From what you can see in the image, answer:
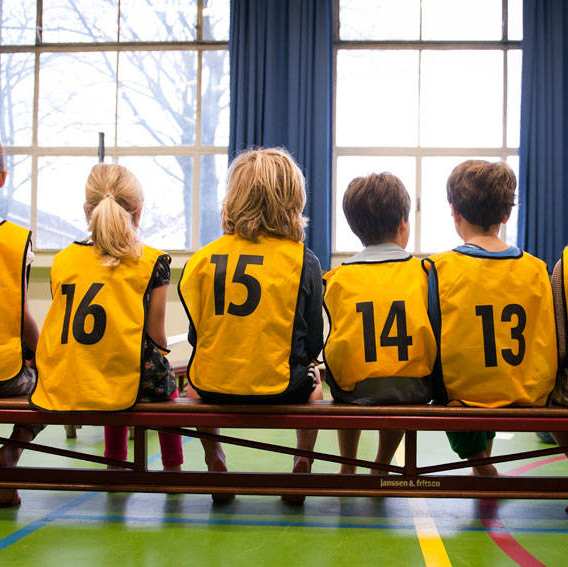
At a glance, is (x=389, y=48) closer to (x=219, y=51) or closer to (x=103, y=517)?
(x=219, y=51)

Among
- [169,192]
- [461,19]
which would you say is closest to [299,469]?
[169,192]

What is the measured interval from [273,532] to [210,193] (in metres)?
6.19

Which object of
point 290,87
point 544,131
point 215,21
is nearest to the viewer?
point 544,131

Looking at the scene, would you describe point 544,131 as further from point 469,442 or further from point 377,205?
point 469,442

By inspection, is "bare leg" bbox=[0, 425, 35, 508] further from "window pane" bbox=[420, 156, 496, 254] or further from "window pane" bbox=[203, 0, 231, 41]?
"window pane" bbox=[203, 0, 231, 41]

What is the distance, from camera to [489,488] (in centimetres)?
220

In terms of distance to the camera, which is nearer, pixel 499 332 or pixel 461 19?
pixel 499 332

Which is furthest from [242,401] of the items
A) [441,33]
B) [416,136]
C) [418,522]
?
[441,33]

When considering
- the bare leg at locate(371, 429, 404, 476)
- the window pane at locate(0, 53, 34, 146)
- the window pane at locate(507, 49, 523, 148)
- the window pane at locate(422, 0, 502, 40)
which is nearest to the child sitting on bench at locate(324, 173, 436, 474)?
the bare leg at locate(371, 429, 404, 476)

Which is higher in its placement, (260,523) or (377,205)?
(377,205)

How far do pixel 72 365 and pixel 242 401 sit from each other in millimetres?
520

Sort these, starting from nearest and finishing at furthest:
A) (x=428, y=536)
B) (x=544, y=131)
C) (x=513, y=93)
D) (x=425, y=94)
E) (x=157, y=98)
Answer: (x=428, y=536), (x=544, y=131), (x=513, y=93), (x=425, y=94), (x=157, y=98)

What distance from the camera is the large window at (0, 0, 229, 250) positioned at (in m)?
8.01

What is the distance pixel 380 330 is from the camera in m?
2.21
